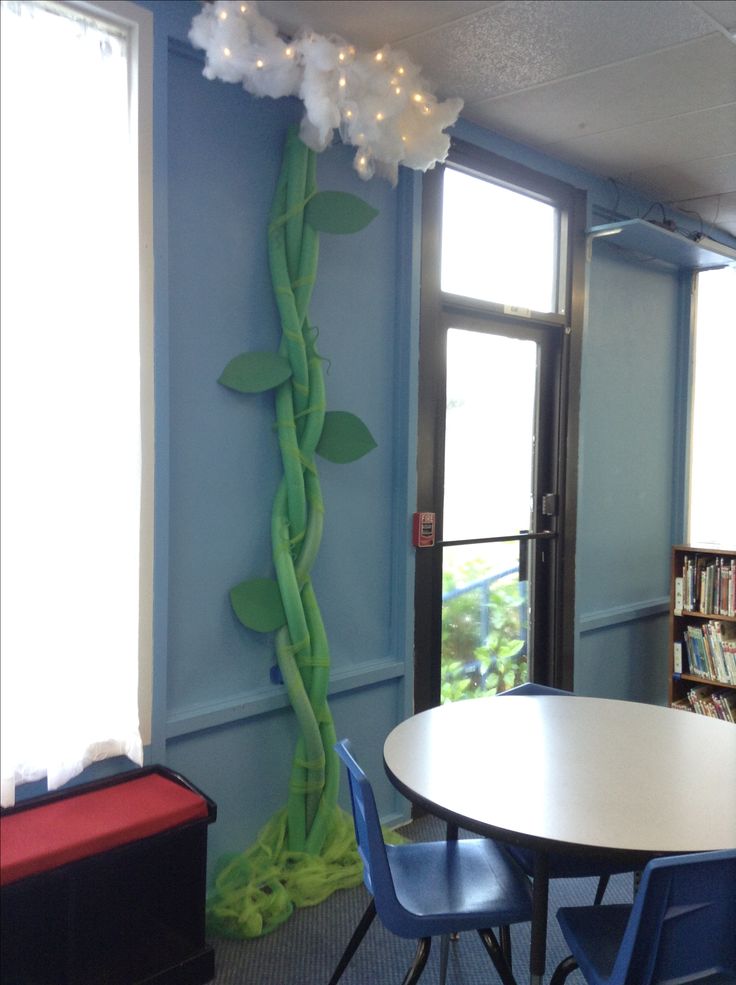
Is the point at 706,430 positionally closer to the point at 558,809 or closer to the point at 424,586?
the point at 424,586

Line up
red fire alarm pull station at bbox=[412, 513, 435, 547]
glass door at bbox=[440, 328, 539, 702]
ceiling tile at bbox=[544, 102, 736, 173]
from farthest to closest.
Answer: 1. glass door at bbox=[440, 328, 539, 702]
2. ceiling tile at bbox=[544, 102, 736, 173]
3. red fire alarm pull station at bbox=[412, 513, 435, 547]

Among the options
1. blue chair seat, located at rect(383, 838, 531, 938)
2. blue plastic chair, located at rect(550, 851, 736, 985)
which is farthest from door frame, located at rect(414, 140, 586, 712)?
blue plastic chair, located at rect(550, 851, 736, 985)

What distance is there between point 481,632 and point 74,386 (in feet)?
7.21

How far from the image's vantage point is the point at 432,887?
201cm

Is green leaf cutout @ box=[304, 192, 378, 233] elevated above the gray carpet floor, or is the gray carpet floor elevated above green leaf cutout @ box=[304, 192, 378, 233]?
green leaf cutout @ box=[304, 192, 378, 233]

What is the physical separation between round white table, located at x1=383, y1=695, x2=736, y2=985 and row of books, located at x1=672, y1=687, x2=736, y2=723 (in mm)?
1960

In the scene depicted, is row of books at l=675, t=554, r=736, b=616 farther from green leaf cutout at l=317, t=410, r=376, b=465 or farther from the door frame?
green leaf cutout at l=317, t=410, r=376, b=465

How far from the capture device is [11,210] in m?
2.04

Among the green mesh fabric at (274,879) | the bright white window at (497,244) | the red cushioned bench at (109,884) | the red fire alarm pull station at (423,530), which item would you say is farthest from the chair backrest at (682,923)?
the bright white window at (497,244)

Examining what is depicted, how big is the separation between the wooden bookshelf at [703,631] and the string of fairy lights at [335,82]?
8.51 feet

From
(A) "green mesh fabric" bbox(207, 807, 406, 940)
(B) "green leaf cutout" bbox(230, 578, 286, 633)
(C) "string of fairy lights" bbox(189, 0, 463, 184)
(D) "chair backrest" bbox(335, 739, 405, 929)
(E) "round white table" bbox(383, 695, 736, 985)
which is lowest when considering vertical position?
(A) "green mesh fabric" bbox(207, 807, 406, 940)

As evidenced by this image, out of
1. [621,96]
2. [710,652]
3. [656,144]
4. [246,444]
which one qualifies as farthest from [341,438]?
[710,652]

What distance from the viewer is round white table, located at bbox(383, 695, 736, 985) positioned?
1696 mm

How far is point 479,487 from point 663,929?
7.43 feet
